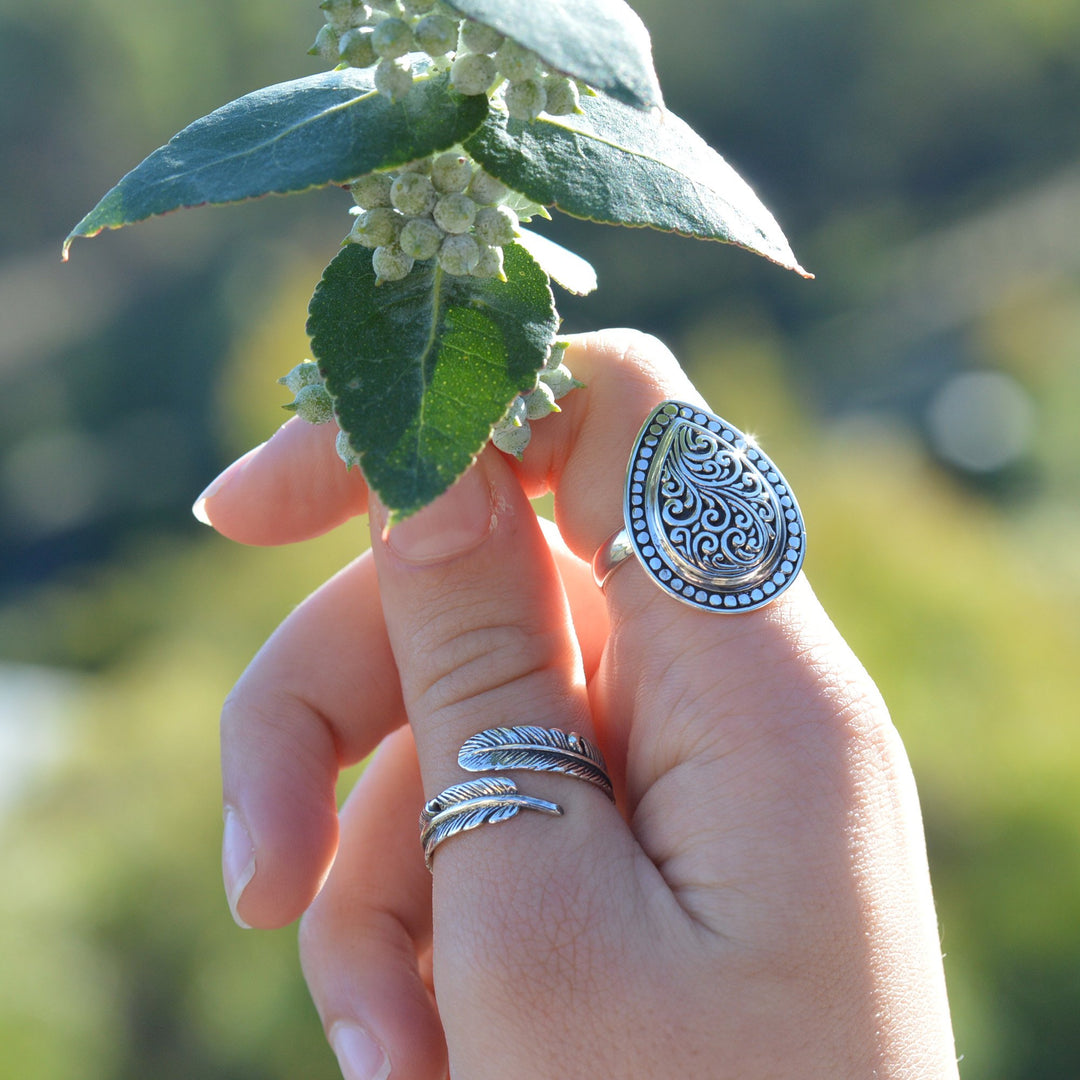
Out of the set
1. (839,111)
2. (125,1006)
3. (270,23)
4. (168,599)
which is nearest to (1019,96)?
(839,111)

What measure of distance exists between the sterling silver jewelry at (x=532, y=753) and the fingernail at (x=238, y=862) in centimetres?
37

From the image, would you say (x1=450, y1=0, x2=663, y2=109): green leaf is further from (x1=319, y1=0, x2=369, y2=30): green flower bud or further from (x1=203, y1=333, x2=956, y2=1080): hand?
(x1=203, y1=333, x2=956, y2=1080): hand

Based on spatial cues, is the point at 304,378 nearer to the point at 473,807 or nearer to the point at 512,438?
the point at 512,438

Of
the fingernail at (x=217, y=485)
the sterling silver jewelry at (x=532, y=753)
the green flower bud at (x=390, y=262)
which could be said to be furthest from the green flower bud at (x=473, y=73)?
the fingernail at (x=217, y=485)

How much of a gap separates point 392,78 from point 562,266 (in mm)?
261

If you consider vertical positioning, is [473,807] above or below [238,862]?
above

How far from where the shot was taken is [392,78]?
0.63 m

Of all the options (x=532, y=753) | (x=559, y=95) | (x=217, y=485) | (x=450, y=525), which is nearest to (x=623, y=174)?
(x=559, y=95)

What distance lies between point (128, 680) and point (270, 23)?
11.3 metres

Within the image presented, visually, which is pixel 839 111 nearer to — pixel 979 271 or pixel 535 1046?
pixel 979 271

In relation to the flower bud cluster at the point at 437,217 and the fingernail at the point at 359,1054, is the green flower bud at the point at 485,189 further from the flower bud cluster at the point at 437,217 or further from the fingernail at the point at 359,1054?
the fingernail at the point at 359,1054

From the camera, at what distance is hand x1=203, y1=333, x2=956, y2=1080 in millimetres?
786

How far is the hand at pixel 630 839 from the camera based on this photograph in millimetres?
786

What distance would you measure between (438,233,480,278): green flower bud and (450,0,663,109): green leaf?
6.2 inches
